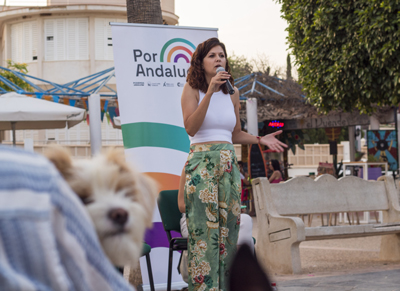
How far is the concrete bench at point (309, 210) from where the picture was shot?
19.4 feet

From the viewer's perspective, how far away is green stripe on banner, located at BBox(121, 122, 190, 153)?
496 cm

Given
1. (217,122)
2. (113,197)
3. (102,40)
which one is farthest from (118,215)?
(102,40)

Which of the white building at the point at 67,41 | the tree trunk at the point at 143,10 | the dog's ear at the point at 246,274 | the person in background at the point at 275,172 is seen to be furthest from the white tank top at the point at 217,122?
the white building at the point at 67,41

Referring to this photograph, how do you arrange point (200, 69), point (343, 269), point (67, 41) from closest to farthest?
1. point (200, 69)
2. point (343, 269)
3. point (67, 41)

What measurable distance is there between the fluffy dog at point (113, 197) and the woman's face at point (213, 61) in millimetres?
2530

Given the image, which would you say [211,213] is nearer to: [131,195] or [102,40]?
[131,195]

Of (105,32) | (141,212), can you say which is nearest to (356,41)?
(141,212)

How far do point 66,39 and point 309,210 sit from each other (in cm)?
2927

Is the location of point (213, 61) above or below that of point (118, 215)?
above

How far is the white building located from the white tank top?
30.1m

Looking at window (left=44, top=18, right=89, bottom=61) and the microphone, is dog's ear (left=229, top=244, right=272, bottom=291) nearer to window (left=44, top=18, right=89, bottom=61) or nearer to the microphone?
the microphone

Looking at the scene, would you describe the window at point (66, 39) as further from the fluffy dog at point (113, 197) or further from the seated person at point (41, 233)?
the seated person at point (41, 233)

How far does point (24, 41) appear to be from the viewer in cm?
3397

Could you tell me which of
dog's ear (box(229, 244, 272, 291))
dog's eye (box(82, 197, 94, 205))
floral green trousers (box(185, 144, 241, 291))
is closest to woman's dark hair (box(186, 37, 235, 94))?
floral green trousers (box(185, 144, 241, 291))
